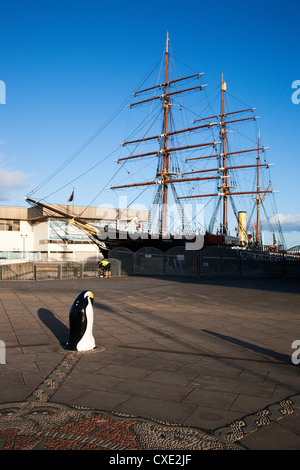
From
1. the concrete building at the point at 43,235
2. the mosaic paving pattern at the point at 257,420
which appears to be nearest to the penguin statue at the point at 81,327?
the mosaic paving pattern at the point at 257,420

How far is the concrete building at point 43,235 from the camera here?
49.5 metres

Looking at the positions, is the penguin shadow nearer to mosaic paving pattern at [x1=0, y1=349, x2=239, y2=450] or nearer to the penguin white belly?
the penguin white belly

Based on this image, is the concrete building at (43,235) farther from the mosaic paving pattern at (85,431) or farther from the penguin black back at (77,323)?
the mosaic paving pattern at (85,431)

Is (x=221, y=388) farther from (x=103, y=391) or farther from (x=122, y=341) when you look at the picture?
(x=122, y=341)

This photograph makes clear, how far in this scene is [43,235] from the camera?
5166cm

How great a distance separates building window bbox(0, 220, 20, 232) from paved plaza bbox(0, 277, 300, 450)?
4510 centimetres

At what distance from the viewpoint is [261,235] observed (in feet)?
215

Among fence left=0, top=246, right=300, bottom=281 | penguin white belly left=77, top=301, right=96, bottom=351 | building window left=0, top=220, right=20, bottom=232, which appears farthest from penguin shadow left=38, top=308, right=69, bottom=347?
building window left=0, top=220, right=20, bottom=232

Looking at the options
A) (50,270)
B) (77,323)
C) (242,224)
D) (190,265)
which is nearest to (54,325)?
(77,323)

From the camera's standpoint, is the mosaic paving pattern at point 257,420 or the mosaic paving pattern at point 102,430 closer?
the mosaic paving pattern at point 102,430

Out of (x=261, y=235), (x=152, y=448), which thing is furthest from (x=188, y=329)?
(x=261, y=235)

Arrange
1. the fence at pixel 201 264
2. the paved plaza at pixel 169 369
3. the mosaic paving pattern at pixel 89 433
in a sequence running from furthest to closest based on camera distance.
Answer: the fence at pixel 201 264 < the paved plaza at pixel 169 369 < the mosaic paving pattern at pixel 89 433

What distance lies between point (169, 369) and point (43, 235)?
48.6 meters
